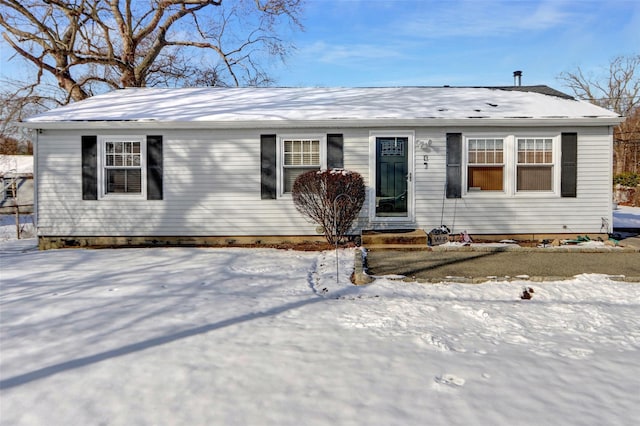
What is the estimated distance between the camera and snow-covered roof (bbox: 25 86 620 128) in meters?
8.89

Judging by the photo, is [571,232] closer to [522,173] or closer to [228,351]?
[522,173]

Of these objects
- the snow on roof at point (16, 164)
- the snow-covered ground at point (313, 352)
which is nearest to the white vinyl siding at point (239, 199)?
the snow-covered ground at point (313, 352)

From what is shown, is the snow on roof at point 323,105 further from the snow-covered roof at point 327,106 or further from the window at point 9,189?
the window at point 9,189

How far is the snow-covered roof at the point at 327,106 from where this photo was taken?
889 cm

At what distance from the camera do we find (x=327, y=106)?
33.0 feet

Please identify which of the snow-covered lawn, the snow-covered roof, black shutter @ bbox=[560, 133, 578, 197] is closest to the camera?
the snow-covered lawn

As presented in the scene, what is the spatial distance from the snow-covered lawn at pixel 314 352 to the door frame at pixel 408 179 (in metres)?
3.76

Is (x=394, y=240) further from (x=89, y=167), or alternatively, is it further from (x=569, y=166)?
(x=89, y=167)

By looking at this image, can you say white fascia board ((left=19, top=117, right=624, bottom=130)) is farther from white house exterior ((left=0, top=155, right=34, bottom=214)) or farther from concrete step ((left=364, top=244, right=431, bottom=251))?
white house exterior ((left=0, top=155, right=34, bottom=214))

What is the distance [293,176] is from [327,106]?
2076mm

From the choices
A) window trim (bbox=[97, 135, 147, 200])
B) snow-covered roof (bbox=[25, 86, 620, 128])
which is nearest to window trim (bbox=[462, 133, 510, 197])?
snow-covered roof (bbox=[25, 86, 620, 128])

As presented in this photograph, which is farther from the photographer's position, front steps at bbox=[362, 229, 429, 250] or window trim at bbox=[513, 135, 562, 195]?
window trim at bbox=[513, 135, 562, 195]

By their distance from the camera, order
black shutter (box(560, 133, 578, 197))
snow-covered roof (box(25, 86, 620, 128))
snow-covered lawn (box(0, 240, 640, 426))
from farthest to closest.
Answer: black shutter (box(560, 133, 578, 197)) < snow-covered roof (box(25, 86, 620, 128)) < snow-covered lawn (box(0, 240, 640, 426))

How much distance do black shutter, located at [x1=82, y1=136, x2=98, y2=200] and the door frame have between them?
19.4ft
